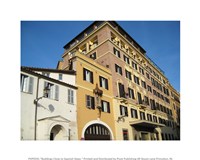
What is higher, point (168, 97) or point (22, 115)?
point (168, 97)

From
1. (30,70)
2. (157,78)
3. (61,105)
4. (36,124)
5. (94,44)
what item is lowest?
(36,124)

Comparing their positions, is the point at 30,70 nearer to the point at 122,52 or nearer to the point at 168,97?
the point at 122,52

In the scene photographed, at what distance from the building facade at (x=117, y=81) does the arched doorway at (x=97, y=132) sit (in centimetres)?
9

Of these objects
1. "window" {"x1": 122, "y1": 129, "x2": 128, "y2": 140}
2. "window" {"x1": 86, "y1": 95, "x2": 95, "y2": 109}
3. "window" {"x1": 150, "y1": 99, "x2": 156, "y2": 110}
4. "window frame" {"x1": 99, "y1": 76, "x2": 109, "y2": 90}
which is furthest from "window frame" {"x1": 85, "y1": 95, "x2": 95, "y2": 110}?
"window" {"x1": 150, "y1": 99, "x2": 156, "y2": 110}

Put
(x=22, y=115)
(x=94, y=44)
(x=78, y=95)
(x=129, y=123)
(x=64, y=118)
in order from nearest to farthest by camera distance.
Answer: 1. (x=22, y=115)
2. (x=64, y=118)
3. (x=78, y=95)
4. (x=129, y=123)
5. (x=94, y=44)

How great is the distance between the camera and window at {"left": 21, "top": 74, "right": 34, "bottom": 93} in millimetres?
8227

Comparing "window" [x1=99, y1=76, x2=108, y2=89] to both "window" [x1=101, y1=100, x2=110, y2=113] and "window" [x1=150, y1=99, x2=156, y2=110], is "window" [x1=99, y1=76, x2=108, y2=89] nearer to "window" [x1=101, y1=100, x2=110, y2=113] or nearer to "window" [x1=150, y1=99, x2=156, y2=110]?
"window" [x1=101, y1=100, x2=110, y2=113]

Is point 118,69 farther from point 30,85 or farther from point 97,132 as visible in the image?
point 30,85

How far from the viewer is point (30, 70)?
8.79 m

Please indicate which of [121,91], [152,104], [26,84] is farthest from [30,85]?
[152,104]

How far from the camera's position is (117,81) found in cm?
1533

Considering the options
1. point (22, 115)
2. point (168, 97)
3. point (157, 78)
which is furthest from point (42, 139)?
point (168, 97)

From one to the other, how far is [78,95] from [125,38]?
10669 mm

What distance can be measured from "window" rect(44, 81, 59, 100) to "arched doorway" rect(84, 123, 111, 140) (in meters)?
3.02
